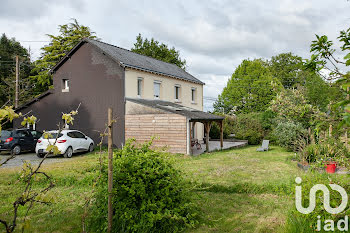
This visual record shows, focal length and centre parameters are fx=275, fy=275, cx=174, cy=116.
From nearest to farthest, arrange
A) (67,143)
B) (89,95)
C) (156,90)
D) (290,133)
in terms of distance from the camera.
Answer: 1. (67,143)
2. (290,133)
3. (89,95)
4. (156,90)

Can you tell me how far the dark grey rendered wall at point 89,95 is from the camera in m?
19.4

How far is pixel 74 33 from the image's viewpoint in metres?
36.2

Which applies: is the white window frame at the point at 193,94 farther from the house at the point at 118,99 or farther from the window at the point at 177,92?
the house at the point at 118,99

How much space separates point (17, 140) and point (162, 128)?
30.9 feet

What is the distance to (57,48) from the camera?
36.0m

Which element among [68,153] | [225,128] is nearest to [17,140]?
[68,153]

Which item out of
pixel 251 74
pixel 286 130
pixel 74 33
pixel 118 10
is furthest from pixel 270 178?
pixel 251 74

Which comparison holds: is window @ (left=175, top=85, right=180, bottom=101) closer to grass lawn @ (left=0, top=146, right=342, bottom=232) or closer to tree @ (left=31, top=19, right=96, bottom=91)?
grass lawn @ (left=0, top=146, right=342, bottom=232)

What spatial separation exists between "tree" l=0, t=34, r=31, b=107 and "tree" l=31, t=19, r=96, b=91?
1.66 m

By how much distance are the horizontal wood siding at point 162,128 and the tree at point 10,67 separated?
2015cm

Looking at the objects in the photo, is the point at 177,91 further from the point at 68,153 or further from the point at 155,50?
the point at 155,50

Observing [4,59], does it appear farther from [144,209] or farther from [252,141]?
[144,209]

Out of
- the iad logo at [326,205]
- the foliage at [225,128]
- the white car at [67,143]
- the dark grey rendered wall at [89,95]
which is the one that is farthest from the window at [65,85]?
the iad logo at [326,205]

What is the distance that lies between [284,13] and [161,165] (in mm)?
4923
